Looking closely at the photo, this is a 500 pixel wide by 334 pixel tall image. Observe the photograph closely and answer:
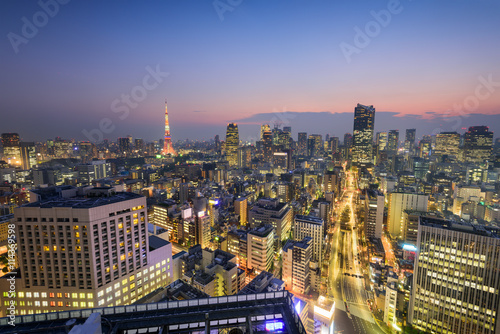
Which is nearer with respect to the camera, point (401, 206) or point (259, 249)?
point (259, 249)

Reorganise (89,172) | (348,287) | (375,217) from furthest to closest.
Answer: (89,172), (375,217), (348,287)

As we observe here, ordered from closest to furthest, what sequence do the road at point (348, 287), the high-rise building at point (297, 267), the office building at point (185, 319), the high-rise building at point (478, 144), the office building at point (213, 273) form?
the office building at point (185, 319) → the office building at point (213, 273) → the road at point (348, 287) → the high-rise building at point (297, 267) → the high-rise building at point (478, 144)

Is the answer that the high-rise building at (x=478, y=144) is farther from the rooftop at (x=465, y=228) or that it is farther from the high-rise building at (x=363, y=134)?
the rooftop at (x=465, y=228)

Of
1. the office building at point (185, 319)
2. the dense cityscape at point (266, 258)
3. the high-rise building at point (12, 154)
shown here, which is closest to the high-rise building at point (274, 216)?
the dense cityscape at point (266, 258)

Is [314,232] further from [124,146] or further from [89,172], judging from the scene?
[124,146]

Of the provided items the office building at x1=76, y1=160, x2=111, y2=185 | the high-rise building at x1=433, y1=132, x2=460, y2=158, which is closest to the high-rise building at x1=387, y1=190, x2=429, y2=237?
the high-rise building at x1=433, y1=132, x2=460, y2=158

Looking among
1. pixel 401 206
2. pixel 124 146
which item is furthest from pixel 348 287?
pixel 124 146
